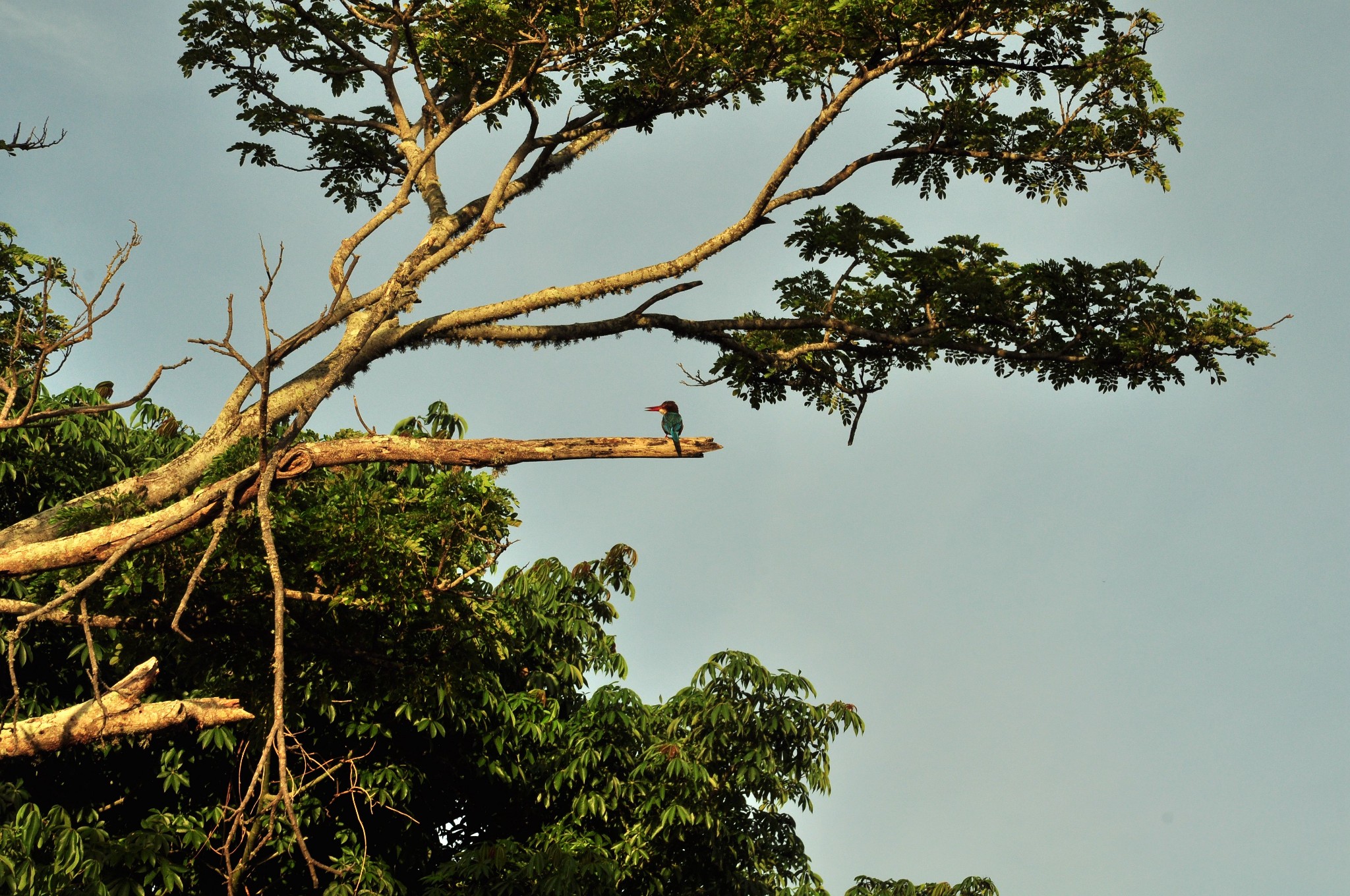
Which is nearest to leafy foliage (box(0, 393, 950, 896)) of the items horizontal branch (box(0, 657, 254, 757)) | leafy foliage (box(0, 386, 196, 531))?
leafy foliage (box(0, 386, 196, 531))

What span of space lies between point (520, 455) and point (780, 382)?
626 centimetres

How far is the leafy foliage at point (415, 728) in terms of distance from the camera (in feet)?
39.7

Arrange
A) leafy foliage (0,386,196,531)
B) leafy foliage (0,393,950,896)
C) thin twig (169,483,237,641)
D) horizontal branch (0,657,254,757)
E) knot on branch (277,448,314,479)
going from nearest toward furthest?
thin twig (169,483,237,641) → knot on branch (277,448,314,479) → horizontal branch (0,657,254,757) → leafy foliage (0,393,950,896) → leafy foliage (0,386,196,531)

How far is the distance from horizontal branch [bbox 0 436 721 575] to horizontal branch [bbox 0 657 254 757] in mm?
1173

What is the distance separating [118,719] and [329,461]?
9.50ft

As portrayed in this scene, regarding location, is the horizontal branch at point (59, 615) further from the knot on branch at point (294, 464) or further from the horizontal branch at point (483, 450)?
the horizontal branch at point (483, 450)

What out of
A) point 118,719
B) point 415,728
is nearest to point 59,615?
point 118,719

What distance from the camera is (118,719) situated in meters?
10.4

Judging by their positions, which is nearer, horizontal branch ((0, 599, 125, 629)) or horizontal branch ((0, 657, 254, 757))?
horizontal branch ((0, 657, 254, 757))

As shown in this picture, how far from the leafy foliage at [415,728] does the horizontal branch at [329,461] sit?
1.50ft

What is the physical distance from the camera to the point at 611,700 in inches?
604

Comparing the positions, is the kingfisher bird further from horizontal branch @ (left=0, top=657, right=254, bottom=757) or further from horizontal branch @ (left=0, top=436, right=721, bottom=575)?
horizontal branch @ (left=0, top=657, right=254, bottom=757)

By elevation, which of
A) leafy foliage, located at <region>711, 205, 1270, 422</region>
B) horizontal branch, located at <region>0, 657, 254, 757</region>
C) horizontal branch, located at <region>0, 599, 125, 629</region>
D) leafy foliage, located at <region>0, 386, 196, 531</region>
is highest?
leafy foliage, located at <region>711, 205, 1270, 422</region>

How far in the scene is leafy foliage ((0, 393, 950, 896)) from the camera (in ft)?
39.7
